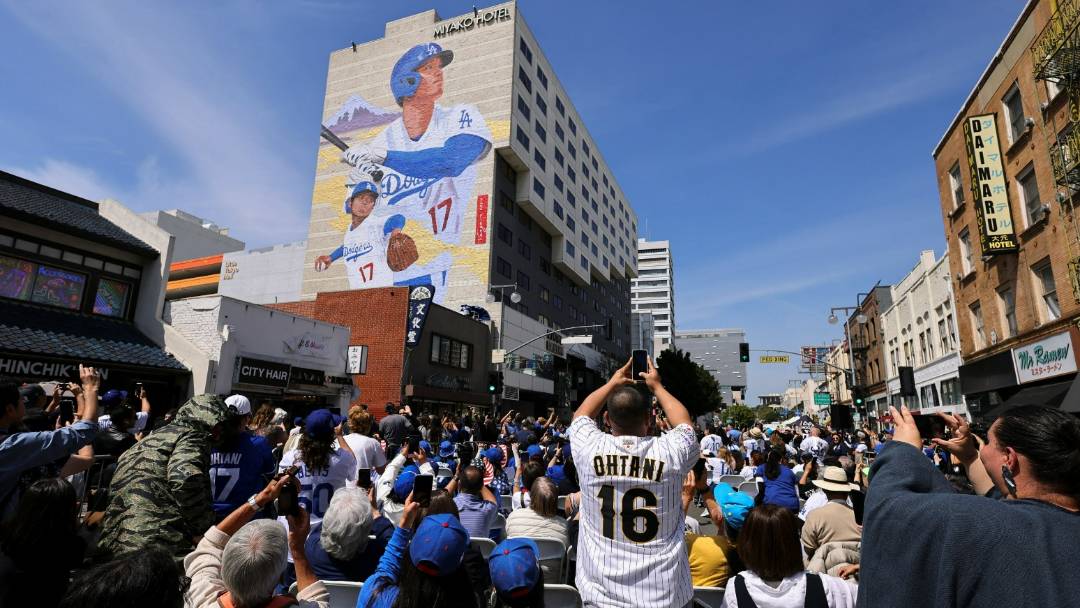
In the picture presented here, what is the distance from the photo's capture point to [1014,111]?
1861 centimetres

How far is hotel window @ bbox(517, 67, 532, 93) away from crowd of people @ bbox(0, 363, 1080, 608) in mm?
48752

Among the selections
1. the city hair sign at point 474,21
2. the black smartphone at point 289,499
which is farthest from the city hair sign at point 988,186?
the city hair sign at point 474,21

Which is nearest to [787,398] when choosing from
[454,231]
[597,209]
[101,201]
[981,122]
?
[597,209]

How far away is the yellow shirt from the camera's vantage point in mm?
4207

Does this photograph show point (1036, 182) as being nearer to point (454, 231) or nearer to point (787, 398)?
point (454, 231)

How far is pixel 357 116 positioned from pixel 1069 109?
50116 mm

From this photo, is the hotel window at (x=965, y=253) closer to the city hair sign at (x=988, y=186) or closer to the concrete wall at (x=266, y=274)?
the city hair sign at (x=988, y=186)

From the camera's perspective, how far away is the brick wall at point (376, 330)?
101 feet

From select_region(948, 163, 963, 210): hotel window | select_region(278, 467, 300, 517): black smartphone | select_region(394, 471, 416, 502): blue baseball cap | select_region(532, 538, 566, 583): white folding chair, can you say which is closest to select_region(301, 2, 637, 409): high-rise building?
select_region(948, 163, 963, 210): hotel window

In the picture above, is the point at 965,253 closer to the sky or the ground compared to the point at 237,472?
closer to the sky

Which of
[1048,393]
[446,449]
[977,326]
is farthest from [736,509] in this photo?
[977,326]

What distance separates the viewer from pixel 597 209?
70.1 meters

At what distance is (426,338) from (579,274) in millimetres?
31574

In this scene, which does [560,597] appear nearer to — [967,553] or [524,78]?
[967,553]
